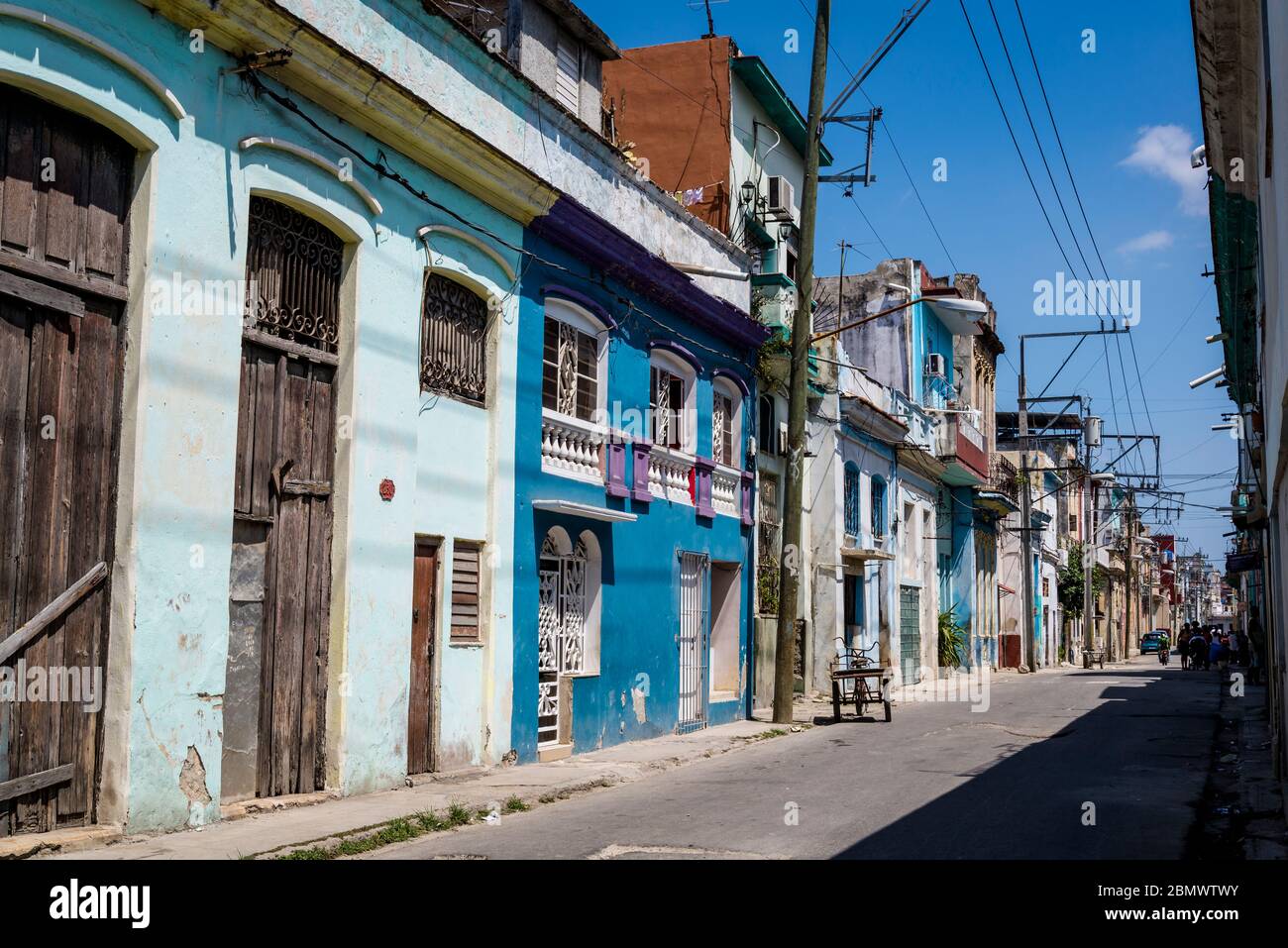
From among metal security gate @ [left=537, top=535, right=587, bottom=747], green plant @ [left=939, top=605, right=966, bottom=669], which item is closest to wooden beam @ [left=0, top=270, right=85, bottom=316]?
metal security gate @ [left=537, top=535, right=587, bottom=747]

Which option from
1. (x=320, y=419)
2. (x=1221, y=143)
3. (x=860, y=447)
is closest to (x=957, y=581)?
(x=860, y=447)

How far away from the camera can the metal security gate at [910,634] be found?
3167 centimetres

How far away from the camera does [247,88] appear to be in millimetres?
9945

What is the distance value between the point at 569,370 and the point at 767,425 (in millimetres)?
8161

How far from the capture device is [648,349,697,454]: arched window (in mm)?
17766

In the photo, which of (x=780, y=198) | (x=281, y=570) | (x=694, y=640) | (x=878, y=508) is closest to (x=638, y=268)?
(x=694, y=640)

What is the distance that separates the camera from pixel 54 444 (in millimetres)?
8320

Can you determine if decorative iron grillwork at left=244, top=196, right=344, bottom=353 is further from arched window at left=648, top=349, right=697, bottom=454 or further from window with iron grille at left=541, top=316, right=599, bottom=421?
arched window at left=648, top=349, right=697, bottom=454

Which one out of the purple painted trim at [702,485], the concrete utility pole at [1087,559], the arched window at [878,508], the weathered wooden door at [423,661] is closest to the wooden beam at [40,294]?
the weathered wooden door at [423,661]

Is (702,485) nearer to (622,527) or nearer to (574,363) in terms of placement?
(622,527)

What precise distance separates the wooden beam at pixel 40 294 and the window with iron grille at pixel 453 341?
13.9ft

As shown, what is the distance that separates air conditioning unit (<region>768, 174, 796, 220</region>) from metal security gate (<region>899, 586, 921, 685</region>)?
11767 millimetres

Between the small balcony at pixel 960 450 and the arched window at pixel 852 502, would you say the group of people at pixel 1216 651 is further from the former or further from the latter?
the arched window at pixel 852 502
